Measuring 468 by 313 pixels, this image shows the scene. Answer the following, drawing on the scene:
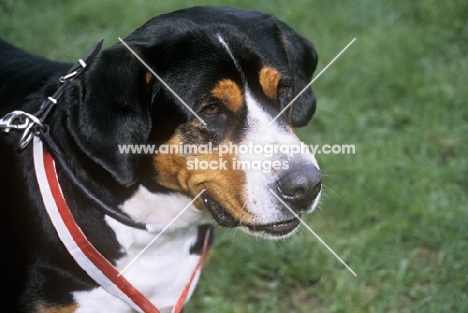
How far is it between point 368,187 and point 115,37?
2.83m

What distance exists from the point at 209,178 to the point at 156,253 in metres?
0.52

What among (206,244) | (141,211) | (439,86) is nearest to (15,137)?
(141,211)

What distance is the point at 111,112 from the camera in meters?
2.79

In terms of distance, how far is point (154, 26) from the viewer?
2.95 m

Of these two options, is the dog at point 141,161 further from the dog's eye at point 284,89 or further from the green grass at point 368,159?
the green grass at point 368,159

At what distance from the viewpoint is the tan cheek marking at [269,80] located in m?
2.98

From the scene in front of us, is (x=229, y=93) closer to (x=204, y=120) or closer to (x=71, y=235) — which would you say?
(x=204, y=120)

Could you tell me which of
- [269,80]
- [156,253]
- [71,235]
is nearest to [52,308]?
[71,235]

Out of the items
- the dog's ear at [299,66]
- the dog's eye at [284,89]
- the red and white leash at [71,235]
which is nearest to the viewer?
the red and white leash at [71,235]

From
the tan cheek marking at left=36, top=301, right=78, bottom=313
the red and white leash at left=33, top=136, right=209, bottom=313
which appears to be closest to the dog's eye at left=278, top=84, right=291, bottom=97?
the red and white leash at left=33, top=136, right=209, bottom=313

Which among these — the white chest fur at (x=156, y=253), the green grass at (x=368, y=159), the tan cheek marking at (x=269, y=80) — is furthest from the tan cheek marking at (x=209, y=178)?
the green grass at (x=368, y=159)

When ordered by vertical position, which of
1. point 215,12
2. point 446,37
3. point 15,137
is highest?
point 215,12

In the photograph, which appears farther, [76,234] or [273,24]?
[273,24]

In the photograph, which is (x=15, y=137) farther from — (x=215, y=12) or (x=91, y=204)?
(x=215, y=12)
